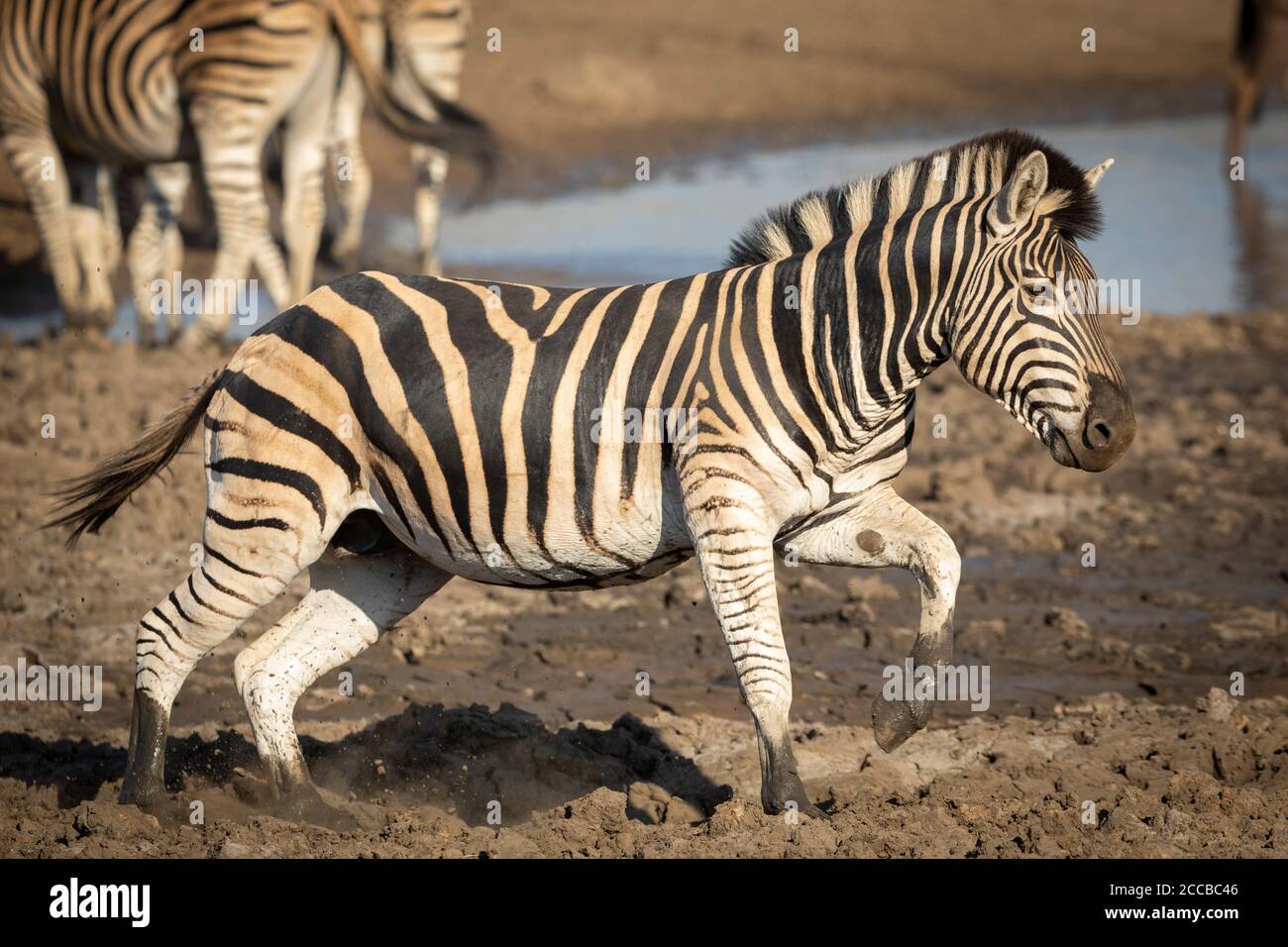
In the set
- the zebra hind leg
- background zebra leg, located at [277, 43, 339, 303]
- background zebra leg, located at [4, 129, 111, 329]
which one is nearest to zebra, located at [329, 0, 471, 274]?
background zebra leg, located at [277, 43, 339, 303]

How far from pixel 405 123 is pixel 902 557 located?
708 centimetres

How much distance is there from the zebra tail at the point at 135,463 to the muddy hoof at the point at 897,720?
8.85ft

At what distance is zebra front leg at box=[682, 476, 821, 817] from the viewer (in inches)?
197

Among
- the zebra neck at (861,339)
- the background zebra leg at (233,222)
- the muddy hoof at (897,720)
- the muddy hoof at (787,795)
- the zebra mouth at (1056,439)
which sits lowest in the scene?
the muddy hoof at (787,795)

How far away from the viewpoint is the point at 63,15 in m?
11.8

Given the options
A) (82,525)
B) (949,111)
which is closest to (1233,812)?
(82,525)

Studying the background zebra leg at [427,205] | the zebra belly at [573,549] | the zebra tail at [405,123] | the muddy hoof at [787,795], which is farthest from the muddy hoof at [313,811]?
the background zebra leg at [427,205]

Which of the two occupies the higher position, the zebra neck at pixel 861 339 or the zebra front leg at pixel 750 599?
the zebra neck at pixel 861 339

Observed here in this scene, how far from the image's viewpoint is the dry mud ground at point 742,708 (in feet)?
17.5

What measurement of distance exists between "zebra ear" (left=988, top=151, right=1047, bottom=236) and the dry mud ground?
6.48ft

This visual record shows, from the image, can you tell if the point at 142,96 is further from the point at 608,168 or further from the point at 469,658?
the point at 608,168

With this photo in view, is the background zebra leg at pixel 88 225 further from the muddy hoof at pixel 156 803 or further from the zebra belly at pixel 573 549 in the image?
the zebra belly at pixel 573 549

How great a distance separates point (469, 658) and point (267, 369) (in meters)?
2.26
